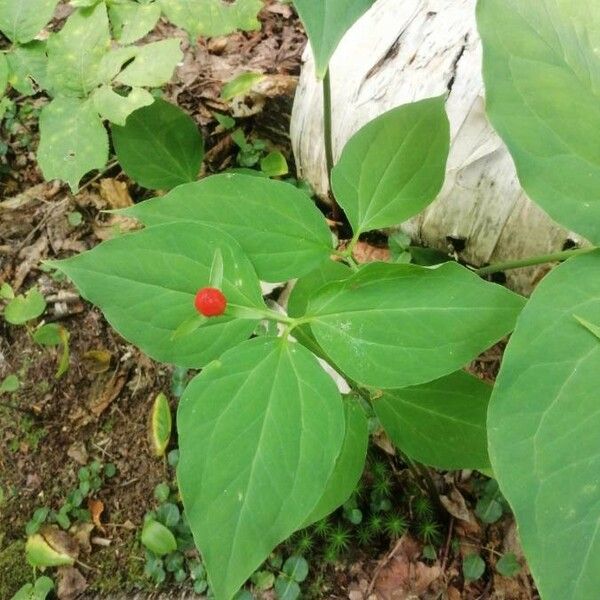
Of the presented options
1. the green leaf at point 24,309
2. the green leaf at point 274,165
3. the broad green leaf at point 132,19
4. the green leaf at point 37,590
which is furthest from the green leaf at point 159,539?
the broad green leaf at point 132,19

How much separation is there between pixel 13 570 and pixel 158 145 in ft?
4.77

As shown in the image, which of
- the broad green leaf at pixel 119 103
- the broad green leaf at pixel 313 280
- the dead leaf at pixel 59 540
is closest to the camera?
the broad green leaf at pixel 313 280

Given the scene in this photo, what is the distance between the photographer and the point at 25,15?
1895 millimetres

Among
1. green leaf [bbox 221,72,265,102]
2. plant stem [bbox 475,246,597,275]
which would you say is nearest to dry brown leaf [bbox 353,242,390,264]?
plant stem [bbox 475,246,597,275]

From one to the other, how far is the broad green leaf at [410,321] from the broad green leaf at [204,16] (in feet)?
3.55

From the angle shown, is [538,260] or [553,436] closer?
[553,436]

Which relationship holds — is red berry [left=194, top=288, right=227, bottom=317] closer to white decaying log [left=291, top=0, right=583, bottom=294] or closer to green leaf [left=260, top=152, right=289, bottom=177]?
white decaying log [left=291, top=0, right=583, bottom=294]

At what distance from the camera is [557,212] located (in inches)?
43.9

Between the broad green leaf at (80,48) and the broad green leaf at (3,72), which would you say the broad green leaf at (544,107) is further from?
the broad green leaf at (3,72)

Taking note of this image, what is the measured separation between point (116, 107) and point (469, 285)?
1.22 metres

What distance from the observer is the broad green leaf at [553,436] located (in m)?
0.95

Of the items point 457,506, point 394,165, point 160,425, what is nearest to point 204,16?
point 394,165

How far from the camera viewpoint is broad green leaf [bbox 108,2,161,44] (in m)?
1.87

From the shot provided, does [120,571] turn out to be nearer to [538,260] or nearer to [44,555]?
[44,555]
